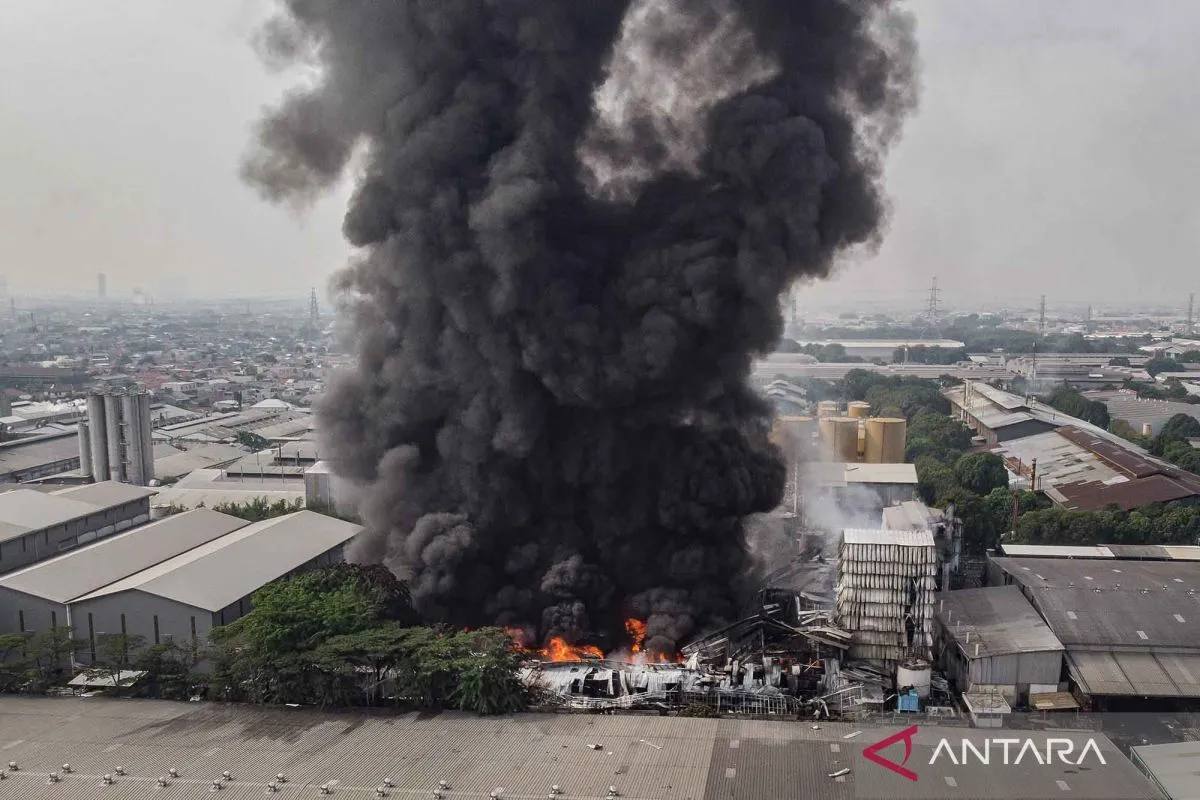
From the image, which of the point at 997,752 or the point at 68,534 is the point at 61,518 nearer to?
the point at 68,534

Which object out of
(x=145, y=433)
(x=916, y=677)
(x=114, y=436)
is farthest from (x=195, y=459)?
(x=916, y=677)

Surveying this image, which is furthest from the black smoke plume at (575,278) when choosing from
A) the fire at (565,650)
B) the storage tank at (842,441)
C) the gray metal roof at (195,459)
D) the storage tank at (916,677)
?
the gray metal roof at (195,459)

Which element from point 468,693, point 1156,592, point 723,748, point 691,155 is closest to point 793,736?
point 723,748

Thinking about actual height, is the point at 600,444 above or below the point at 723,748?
above

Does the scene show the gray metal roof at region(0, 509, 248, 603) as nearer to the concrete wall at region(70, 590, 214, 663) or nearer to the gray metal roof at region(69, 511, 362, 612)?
the gray metal roof at region(69, 511, 362, 612)

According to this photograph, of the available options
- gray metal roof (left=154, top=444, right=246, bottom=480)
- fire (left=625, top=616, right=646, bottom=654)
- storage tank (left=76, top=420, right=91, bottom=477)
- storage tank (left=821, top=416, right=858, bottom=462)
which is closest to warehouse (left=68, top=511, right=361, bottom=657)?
fire (left=625, top=616, right=646, bottom=654)

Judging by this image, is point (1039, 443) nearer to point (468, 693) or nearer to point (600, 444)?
point (600, 444)
